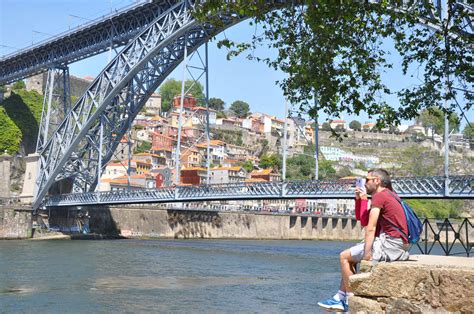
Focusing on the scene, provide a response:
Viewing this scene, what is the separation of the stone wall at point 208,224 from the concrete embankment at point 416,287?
124 feet

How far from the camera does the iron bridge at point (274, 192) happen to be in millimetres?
28062

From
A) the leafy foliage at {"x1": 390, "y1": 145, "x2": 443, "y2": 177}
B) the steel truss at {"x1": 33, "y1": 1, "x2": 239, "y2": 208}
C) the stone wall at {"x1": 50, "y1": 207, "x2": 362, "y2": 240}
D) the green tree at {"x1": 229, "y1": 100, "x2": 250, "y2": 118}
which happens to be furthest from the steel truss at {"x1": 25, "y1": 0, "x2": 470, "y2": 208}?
the green tree at {"x1": 229, "y1": 100, "x2": 250, "y2": 118}

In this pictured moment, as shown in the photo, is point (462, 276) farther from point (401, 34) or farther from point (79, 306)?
point (79, 306)

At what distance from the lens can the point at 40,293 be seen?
48.3ft

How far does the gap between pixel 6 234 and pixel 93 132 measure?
23.1 ft

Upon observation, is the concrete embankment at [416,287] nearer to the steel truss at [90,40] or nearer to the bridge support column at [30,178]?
the steel truss at [90,40]

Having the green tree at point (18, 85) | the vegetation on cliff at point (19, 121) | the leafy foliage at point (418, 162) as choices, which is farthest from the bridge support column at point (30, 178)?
the leafy foliage at point (418, 162)

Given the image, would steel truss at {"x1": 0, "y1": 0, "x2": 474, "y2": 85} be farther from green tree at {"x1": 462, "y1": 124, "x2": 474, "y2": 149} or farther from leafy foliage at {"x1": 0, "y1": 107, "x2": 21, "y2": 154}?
green tree at {"x1": 462, "y1": 124, "x2": 474, "y2": 149}

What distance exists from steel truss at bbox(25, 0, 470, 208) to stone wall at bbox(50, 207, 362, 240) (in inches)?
117

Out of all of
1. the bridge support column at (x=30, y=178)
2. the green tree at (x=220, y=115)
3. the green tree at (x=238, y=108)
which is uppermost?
the green tree at (x=238, y=108)

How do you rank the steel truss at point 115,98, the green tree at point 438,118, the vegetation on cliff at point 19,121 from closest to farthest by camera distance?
the green tree at point 438,118 < the steel truss at point 115,98 < the vegetation on cliff at point 19,121

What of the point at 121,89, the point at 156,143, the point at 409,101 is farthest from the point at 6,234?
the point at 156,143

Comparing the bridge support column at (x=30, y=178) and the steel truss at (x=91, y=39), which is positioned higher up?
the steel truss at (x=91, y=39)

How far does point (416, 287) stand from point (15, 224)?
36.7 metres
